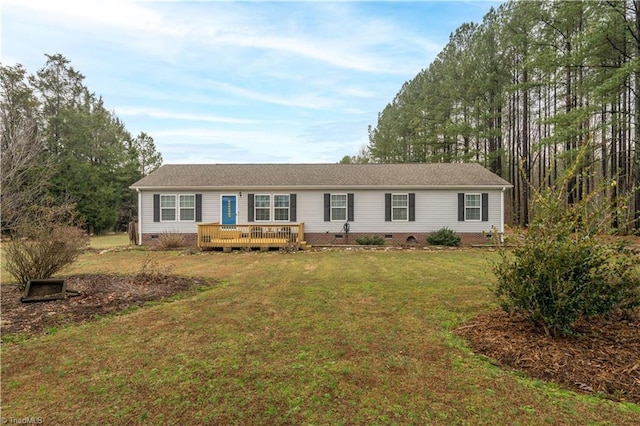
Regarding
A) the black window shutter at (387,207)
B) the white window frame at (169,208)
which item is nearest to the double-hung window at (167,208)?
the white window frame at (169,208)

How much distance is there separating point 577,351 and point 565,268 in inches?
35.8

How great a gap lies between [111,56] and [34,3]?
4.88m

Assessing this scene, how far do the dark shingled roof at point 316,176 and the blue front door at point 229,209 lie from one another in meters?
0.61

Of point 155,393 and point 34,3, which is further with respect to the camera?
point 34,3

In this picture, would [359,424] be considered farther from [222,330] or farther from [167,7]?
[167,7]

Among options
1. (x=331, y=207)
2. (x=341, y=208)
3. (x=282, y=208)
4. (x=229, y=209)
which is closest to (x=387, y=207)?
(x=341, y=208)

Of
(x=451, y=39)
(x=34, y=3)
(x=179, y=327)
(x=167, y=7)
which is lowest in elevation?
(x=179, y=327)

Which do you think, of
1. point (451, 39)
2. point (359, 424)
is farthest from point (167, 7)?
point (451, 39)

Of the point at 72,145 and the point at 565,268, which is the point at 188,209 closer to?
the point at 565,268

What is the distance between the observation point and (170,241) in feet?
46.5

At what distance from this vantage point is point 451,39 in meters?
25.4

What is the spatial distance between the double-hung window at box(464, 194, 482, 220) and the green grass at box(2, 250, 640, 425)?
10.1 metres

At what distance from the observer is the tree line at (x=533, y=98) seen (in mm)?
15195

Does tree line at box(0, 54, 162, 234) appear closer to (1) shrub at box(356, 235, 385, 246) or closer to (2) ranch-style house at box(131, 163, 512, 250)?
(2) ranch-style house at box(131, 163, 512, 250)
